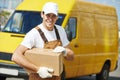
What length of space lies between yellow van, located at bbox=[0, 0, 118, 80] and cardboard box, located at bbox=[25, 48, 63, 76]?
20.1ft

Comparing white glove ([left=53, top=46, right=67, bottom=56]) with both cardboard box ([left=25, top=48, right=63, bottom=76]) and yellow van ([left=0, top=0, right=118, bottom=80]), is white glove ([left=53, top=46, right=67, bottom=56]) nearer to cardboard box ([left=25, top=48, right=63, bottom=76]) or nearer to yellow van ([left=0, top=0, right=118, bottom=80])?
cardboard box ([left=25, top=48, right=63, bottom=76])

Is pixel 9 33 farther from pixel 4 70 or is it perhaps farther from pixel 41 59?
pixel 41 59

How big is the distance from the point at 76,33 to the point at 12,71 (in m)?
2.13

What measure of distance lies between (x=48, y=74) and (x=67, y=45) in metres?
0.65

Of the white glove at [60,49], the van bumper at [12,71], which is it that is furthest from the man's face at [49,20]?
the van bumper at [12,71]

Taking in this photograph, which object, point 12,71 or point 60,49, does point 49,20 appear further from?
point 12,71

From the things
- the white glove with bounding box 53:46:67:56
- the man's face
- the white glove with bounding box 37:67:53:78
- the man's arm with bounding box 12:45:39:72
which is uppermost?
the man's face

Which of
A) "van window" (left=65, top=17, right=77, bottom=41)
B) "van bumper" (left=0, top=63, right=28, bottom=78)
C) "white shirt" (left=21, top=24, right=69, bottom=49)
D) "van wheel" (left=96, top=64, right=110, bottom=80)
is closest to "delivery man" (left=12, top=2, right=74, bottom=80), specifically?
"white shirt" (left=21, top=24, right=69, bottom=49)

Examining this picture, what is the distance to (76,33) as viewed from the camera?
40.3 ft

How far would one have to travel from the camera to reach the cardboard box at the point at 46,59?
4768mm

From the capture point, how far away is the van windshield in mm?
12059

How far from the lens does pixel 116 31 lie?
15.8 m

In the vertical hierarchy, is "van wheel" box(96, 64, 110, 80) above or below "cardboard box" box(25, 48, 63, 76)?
below

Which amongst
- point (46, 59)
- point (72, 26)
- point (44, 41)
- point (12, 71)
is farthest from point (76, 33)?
point (46, 59)
